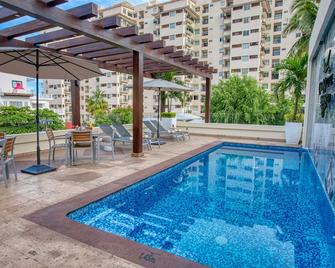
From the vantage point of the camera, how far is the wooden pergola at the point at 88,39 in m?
4.70

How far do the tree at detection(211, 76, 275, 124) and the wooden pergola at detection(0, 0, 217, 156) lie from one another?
920 centimetres

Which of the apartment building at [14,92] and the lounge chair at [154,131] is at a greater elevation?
the apartment building at [14,92]

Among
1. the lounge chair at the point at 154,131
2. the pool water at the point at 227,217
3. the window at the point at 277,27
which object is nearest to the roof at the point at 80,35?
the lounge chair at the point at 154,131

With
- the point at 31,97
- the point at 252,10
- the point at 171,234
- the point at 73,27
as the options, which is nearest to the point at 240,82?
the point at 73,27

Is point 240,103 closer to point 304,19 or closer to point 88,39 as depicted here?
point 304,19

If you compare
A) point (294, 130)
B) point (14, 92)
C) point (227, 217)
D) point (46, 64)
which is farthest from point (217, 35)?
point (227, 217)

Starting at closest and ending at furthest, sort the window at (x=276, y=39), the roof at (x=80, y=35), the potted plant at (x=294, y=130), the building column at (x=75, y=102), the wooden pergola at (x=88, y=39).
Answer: the roof at (x=80, y=35) < the wooden pergola at (x=88, y=39) < the building column at (x=75, y=102) < the potted plant at (x=294, y=130) < the window at (x=276, y=39)

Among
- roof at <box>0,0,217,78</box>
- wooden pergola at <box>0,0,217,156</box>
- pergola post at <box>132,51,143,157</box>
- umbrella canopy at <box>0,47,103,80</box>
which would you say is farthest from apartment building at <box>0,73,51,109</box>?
pergola post at <box>132,51,143,157</box>

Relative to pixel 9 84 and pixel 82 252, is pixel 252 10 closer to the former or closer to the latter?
pixel 9 84

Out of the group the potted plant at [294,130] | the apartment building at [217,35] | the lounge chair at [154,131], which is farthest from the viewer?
the apartment building at [217,35]

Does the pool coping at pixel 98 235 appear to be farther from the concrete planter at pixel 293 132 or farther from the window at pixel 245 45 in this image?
the window at pixel 245 45

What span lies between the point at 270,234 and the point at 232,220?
1.90 feet

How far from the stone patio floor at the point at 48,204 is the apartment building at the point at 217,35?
37.2m

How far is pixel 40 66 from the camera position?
6.24 meters
